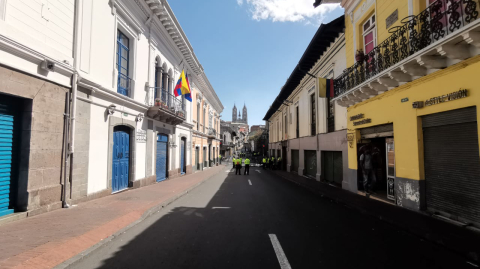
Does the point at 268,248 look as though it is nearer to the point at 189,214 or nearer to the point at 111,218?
the point at 189,214

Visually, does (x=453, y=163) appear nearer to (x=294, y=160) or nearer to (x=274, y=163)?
(x=294, y=160)

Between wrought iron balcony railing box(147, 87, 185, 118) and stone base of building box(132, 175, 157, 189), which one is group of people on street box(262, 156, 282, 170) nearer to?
wrought iron balcony railing box(147, 87, 185, 118)

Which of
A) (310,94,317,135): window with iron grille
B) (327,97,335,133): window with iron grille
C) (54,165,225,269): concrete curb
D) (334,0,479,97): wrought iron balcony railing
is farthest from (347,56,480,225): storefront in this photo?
(54,165,225,269): concrete curb

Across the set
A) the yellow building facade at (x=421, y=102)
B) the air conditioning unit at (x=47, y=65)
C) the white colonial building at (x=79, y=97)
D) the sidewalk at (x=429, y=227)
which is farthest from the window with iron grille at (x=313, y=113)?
the air conditioning unit at (x=47, y=65)

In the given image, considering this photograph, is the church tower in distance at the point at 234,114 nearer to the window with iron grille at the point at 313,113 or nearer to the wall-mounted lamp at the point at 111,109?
the window with iron grille at the point at 313,113

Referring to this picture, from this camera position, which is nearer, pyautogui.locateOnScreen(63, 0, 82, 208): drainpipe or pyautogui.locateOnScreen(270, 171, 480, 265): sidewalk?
pyautogui.locateOnScreen(270, 171, 480, 265): sidewalk

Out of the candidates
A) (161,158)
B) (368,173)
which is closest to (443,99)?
(368,173)

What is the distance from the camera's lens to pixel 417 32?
6164 mm

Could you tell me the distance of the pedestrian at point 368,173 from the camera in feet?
29.0

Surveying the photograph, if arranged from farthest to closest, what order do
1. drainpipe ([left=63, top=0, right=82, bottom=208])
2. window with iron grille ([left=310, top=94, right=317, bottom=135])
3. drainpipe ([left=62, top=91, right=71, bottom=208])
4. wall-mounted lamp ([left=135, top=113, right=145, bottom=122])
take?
1. window with iron grille ([left=310, top=94, right=317, bottom=135])
2. wall-mounted lamp ([left=135, top=113, right=145, bottom=122])
3. drainpipe ([left=63, top=0, right=82, bottom=208])
4. drainpipe ([left=62, top=91, right=71, bottom=208])

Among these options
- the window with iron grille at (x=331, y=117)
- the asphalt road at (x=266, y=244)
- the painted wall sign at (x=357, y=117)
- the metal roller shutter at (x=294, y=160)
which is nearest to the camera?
the asphalt road at (x=266, y=244)

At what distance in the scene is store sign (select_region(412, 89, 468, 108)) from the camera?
497cm

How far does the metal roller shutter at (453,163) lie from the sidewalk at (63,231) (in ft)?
25.7

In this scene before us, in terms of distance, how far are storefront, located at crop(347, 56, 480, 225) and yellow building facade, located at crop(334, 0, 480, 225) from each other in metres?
0.02
